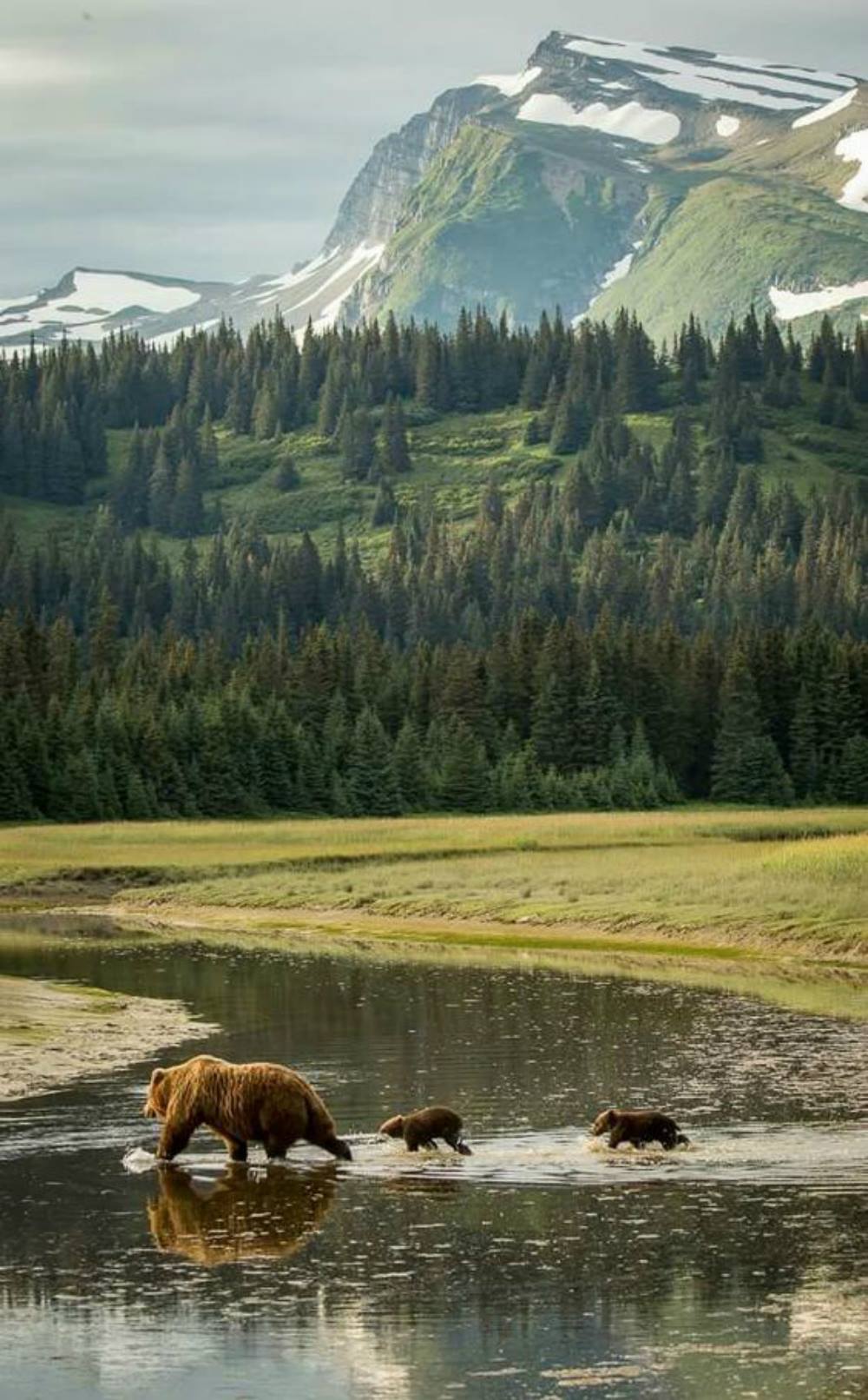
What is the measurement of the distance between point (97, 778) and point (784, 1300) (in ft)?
358

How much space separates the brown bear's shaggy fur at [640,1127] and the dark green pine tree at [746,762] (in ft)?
438

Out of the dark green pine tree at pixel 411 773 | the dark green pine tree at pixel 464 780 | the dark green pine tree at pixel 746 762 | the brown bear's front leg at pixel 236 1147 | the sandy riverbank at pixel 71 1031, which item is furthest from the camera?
the dark green pine tree at pixel 746 762

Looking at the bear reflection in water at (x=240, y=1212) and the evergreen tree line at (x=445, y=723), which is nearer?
the bear reflection in water at (x=240, y=1212)

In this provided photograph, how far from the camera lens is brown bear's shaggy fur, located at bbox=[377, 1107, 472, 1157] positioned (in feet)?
99.9

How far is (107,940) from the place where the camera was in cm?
6981

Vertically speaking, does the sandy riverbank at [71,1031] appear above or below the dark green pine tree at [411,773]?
above

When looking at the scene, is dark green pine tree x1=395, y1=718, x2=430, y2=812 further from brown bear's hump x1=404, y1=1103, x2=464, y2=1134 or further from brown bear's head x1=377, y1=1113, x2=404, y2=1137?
brown bear's hump x1=404, y1=1103, x2=464, y2=1134

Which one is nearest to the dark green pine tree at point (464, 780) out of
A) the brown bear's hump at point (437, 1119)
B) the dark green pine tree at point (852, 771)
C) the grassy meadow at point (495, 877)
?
the grassy meadow at point (495, 877)

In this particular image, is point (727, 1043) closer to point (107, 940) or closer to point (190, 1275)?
point (190, 1275)

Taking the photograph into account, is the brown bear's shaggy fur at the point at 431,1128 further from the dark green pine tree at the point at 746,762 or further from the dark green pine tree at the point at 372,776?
the dark green pine tree at the point at 746,762

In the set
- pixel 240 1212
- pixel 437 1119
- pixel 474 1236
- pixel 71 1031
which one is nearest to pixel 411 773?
pixel 71 1031

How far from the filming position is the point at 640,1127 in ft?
98.8

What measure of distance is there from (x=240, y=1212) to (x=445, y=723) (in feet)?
439

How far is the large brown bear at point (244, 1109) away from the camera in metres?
29.7
